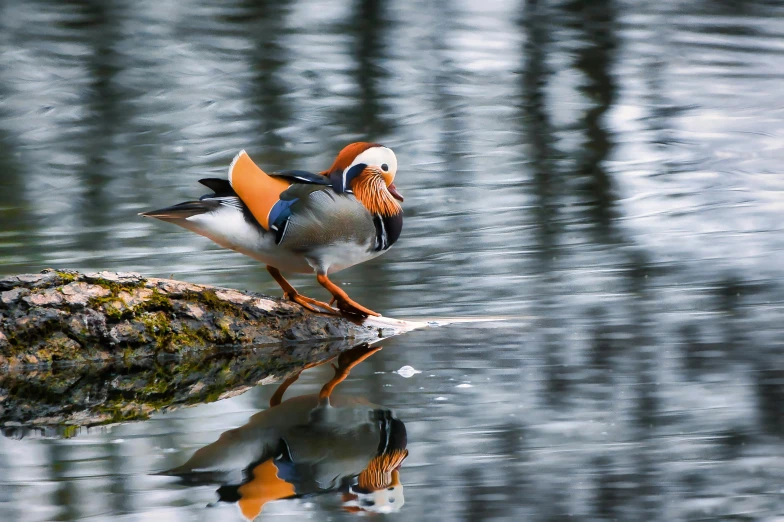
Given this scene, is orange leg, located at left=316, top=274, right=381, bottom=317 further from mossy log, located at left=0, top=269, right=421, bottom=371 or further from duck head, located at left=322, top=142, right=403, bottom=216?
duck head, located at left=322, top=142, right=403, bottom=216

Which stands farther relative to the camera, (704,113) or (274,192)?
(704,113)

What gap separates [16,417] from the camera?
15.1 feet

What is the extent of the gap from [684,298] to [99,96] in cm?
941

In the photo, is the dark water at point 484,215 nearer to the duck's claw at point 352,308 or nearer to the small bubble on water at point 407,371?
the small bubble on water at point 407,371

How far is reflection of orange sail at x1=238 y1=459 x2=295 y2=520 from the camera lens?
11.8 feet

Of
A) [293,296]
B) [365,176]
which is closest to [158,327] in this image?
[293,296]

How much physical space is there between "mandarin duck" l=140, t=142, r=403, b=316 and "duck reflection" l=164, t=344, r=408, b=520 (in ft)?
3.08

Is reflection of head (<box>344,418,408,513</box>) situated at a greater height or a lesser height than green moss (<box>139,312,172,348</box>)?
greater

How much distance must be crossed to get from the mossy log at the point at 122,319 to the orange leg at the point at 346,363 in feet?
0.88

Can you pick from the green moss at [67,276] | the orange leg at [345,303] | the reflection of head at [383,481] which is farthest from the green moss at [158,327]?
the reflection of head at [383,481]

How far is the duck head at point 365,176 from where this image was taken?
558cm

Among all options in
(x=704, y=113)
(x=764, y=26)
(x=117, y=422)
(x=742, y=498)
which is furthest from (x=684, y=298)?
(x=764, y=26)

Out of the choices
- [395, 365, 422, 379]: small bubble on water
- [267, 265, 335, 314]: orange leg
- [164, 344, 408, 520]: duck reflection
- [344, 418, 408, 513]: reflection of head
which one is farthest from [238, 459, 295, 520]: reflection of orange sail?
[267, 265, 335, 314]: orange leg

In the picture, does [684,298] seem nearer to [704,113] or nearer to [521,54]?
[704,113]
